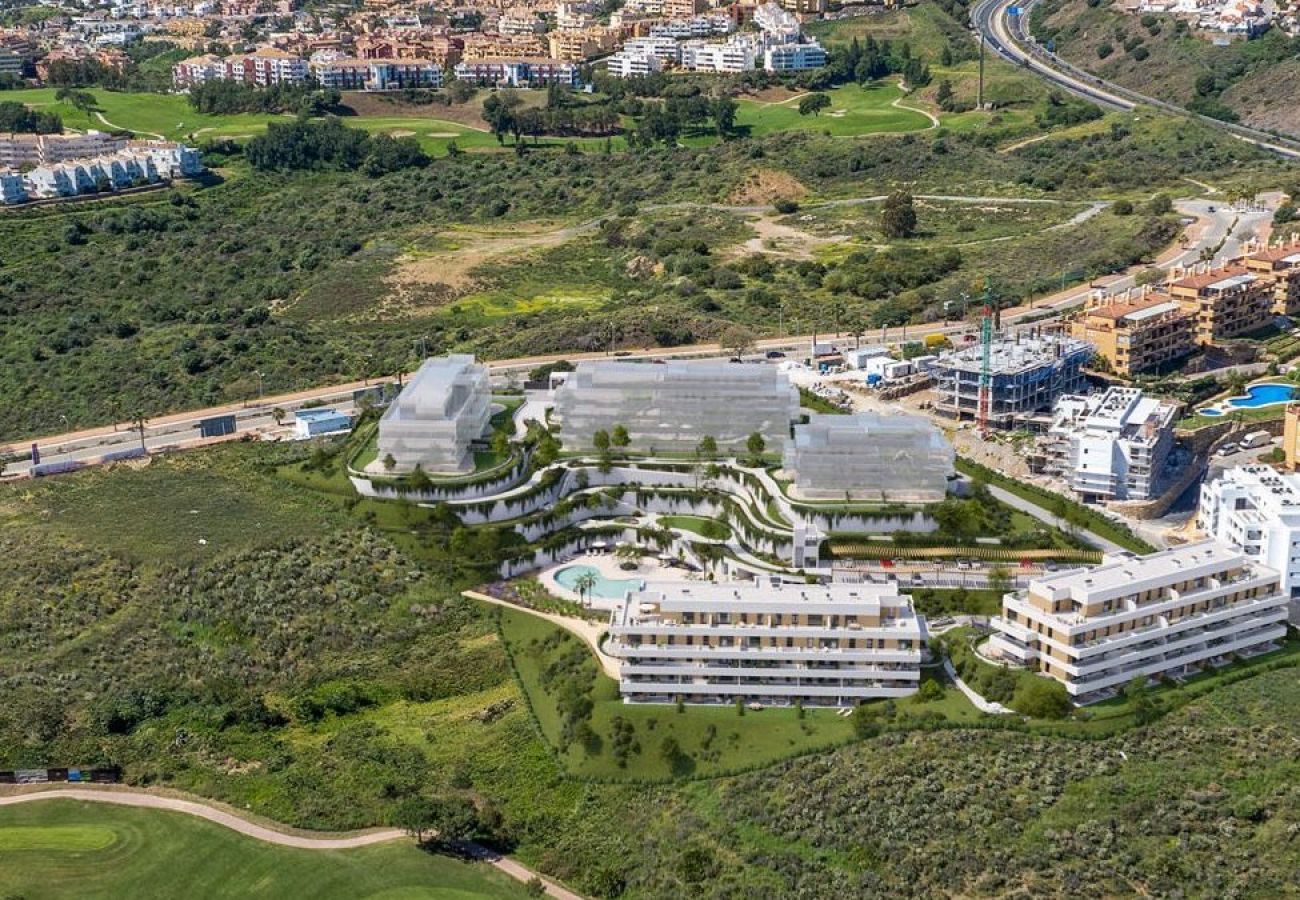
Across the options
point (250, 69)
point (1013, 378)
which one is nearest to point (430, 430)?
point (1013, 378)

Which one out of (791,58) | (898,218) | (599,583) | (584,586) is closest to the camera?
(584,586)

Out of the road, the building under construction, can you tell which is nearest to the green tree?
the road

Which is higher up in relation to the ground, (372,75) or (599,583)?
(372,75)

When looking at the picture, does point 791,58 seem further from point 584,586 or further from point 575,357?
point 584,586

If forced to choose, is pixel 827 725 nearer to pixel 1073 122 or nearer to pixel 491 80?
pixel 1073 122

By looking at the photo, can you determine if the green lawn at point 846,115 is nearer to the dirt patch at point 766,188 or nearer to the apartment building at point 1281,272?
the dirt patch at point 766,188

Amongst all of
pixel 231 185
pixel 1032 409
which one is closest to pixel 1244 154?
pixel 1032 409
